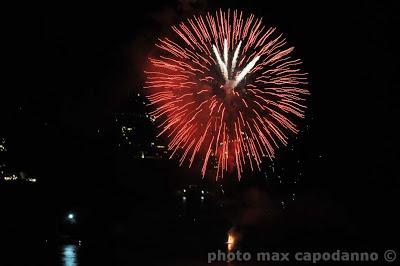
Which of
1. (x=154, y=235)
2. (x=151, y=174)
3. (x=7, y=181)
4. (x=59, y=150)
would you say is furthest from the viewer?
(x=151, y=174)

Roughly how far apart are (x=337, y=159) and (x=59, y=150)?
1319 cm

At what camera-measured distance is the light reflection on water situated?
11914 mm

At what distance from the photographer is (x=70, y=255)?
1288 cm

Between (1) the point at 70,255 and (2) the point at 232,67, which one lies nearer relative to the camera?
(1) the point at 70,255

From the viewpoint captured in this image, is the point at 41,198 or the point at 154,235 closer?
the point at 154,235

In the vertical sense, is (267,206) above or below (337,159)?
below

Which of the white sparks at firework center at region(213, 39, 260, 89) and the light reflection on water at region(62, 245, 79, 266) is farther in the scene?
the white sparks at firework center at region(213, 39, 260, 89)

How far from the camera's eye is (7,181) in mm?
18891

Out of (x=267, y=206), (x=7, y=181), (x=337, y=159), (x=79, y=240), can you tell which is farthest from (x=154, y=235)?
(x=337, y=159)

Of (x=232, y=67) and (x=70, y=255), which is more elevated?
(x=232, y=67)

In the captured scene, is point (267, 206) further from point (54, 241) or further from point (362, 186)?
point (54, 241)

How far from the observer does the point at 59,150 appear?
66.9ft

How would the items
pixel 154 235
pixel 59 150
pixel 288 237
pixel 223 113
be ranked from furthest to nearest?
pixel 59 150 → pixel 288 237 → pixel 154 235 → pixel 223 113

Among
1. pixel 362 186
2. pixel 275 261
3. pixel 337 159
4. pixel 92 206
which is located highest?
pixel 337 159
